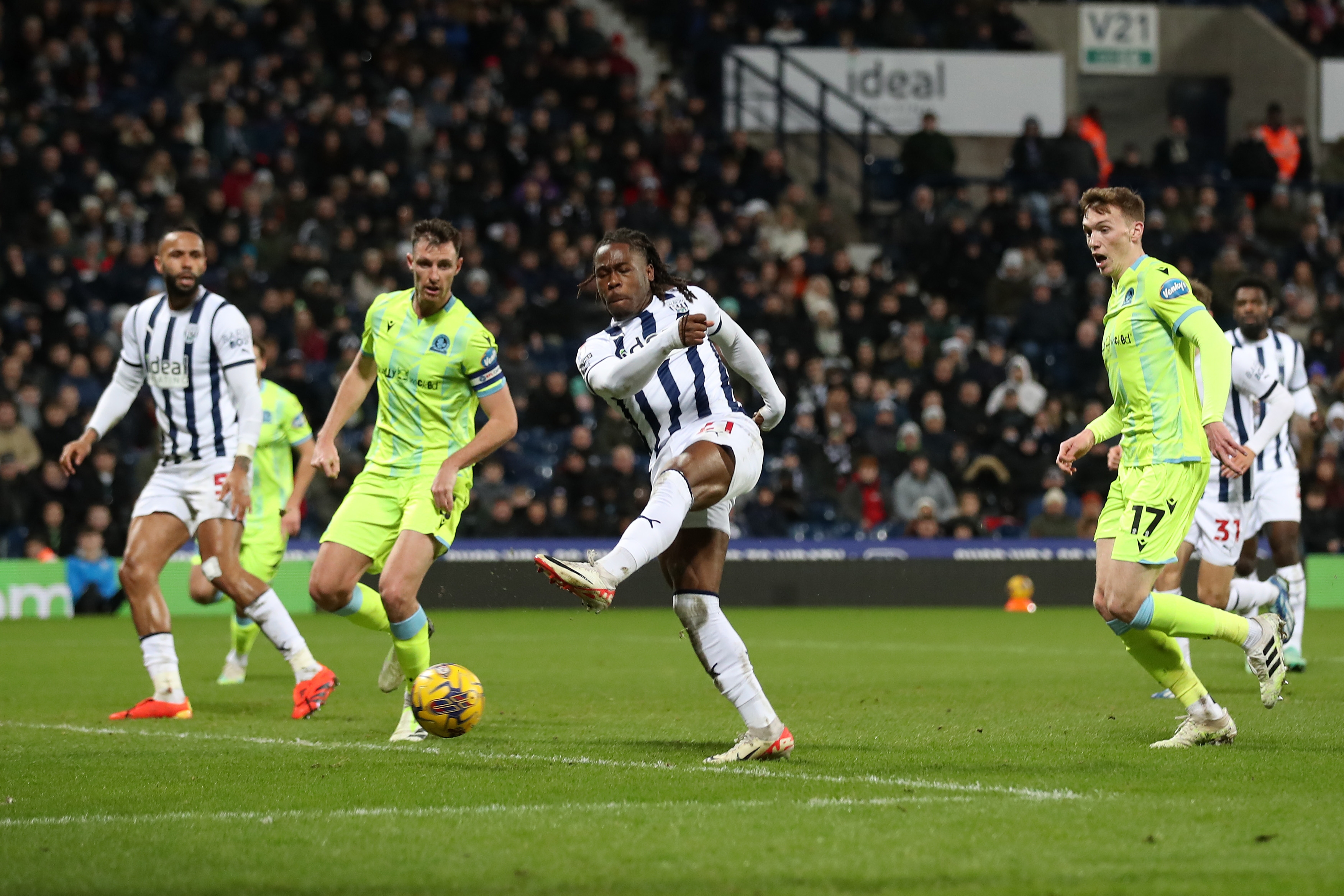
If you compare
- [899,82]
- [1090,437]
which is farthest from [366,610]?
[899,82]

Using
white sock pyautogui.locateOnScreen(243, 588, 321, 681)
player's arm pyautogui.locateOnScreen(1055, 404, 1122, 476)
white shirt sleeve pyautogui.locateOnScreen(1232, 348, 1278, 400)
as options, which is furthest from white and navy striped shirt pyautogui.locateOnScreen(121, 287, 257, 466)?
white shirt sleeve pyautogui.locateOnScreen(1232, 348, 1278, 400)

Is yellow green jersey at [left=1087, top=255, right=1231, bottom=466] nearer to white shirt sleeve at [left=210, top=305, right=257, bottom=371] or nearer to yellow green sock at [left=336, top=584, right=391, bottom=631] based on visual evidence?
yellow green sock at [left=336, top=584, right=391, bottom=631]

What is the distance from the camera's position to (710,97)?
28.6 metres

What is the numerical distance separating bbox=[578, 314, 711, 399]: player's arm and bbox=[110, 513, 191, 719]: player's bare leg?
354 centimetres

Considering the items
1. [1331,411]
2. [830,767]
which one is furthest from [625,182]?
[830,767]

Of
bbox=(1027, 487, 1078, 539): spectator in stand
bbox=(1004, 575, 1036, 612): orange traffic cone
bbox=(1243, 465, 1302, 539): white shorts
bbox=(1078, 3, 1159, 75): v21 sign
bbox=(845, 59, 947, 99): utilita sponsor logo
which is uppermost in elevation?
bbox=(1078, 3, 1159, 75): v21 sign

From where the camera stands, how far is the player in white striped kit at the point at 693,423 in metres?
7.25

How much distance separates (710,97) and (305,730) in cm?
2102

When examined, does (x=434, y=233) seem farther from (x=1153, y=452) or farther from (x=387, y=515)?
(x=1153, y=452)

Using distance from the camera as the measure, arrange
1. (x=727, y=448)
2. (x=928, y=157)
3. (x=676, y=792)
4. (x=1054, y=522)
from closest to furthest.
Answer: (x=676, y=792), (x=727, y=448), (x=1054, y=522), (x=928, y=157)

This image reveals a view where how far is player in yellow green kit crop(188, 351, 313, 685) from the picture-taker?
12555 mm

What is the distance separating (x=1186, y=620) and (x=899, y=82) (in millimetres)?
22801

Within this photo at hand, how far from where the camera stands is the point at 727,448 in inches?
290

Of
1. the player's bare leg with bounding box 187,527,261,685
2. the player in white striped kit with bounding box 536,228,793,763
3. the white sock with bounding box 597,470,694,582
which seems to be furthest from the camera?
the player's bare leg with bounding box 187,527,261,685
